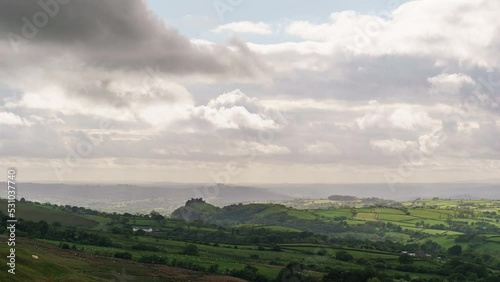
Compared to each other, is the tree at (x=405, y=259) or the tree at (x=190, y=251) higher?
the tree at (x=190, y=251)

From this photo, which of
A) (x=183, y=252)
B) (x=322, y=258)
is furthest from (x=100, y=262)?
(x=322, y=258)

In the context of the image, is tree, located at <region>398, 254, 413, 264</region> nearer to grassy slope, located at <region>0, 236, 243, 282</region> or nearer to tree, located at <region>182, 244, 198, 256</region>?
tree, located at <region>182, 244, 198, 256</region>

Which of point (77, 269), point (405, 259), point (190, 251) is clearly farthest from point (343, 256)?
point (77, 269)

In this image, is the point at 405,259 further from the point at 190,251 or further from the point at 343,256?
the point at 190,251

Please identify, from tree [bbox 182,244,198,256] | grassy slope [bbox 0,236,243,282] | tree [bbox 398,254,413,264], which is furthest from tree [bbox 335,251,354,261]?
grassy slope [bbox 0,236,243,282]

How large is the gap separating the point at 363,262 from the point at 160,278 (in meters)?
89.4

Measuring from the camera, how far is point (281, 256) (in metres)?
195

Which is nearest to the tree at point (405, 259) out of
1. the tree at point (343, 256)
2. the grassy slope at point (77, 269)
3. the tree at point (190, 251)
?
the tree at point (343, 256)

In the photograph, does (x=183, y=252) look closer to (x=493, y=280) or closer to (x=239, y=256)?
(x=239, y=256)

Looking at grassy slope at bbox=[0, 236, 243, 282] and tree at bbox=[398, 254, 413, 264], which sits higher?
grassy slope at bbox=[0, 236, 243, 282]

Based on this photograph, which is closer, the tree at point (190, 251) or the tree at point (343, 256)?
the tree at point (190, 251)

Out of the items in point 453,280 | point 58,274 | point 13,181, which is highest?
point 13,181

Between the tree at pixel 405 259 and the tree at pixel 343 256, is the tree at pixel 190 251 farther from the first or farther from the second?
the tree at pixel 405 259

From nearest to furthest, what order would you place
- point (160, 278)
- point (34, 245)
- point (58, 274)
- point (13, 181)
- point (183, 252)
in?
point (13, 181) < point (58, 274) < point (160, 278) < point (34, 245) < point (183, 252)
